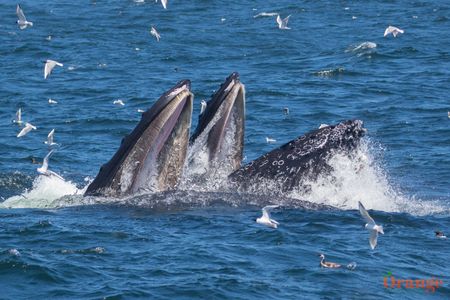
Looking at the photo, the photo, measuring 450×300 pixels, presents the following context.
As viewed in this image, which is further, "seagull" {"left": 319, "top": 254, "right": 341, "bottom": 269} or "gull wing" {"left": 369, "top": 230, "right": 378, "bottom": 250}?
"gull wing" {"left": 369, "top": 230, "right": 378, "bottom": 250}

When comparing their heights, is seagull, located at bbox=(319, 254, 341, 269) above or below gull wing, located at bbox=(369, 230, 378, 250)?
below

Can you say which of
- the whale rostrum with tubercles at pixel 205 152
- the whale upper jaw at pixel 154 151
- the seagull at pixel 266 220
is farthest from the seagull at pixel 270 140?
the seagull at pixel 266 220

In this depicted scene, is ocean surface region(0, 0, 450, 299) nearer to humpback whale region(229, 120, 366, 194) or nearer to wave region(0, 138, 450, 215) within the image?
wave region(0, 138, 450, 215)

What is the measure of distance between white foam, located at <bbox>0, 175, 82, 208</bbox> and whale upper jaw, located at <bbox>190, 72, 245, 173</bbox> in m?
2.71

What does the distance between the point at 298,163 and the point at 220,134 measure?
1339 mm

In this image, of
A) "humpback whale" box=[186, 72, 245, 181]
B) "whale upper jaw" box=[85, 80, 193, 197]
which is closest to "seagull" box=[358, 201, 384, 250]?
"humpback whale" box=[186, 72, 245, 181]

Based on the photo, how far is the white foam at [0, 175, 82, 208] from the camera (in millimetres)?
21862

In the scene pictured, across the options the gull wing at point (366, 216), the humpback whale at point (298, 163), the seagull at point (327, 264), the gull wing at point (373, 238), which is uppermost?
the humpback whale at point (298, 163)

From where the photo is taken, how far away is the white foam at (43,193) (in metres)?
21.9

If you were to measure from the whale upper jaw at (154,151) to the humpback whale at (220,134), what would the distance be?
2.12 ft

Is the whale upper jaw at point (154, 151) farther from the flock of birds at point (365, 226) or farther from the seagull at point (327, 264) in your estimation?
the seagull at point (327, 264)

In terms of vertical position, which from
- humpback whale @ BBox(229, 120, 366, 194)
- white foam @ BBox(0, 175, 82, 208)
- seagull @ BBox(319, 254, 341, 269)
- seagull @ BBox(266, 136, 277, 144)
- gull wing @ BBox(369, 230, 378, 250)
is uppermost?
humpback whale @ BBox(229, 120, 366, 194)

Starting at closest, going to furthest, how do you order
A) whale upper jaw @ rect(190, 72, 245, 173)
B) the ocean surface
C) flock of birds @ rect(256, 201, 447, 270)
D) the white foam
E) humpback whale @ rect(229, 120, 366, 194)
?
the ocean surface → flock of birds @ rect(256, 201, 447, 270) → humpback whale @ rect(229, 120, 366, 194) → whale upper jaw @ rect(190, 72, 245, 173) → the white foam

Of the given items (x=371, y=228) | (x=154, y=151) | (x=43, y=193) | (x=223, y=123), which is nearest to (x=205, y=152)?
(x=223, y=123)
